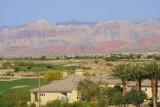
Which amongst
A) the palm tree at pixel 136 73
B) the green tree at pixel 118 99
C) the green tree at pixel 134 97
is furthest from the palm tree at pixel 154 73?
the green tree at pixel 118 99

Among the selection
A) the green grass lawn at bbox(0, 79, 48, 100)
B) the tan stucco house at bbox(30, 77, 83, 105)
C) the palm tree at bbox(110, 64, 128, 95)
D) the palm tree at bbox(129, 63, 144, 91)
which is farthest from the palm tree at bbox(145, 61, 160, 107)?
the green grass lawn at bbox(0, 79, 48, 100)

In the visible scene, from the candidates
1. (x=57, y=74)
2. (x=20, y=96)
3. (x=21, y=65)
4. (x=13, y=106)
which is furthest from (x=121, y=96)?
(x=21, y=65)

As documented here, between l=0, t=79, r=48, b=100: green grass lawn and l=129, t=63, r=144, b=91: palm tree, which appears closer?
l=129, t=63, r=144, b=91: palm tree

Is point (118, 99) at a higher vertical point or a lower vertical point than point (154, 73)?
lower

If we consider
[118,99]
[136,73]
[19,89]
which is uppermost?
[136,73]

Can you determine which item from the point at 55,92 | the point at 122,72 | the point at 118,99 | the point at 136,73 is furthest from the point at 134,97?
the point at 55,92

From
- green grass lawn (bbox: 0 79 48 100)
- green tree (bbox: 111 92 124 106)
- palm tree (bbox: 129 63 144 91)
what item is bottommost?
green grass lawn (bbox: 0 79 48 100)

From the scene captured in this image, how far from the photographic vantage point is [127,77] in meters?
51.1

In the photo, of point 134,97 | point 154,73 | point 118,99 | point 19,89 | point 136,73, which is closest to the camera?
point 154,73

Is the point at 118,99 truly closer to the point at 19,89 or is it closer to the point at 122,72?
the point at 122,72

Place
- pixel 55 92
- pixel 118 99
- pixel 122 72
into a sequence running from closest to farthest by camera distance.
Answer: pixel 118 99 → pixel 122 72 → pixel 55 92

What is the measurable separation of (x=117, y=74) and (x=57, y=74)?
118ft

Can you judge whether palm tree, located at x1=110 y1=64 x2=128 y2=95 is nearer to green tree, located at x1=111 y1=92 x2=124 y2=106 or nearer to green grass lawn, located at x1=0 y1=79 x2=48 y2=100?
green tree, located at x1=111 y1=92 x2=124 y2=106

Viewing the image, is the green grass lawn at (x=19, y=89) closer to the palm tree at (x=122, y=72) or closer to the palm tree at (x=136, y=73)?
the palm tree at (x=122, y=72)
